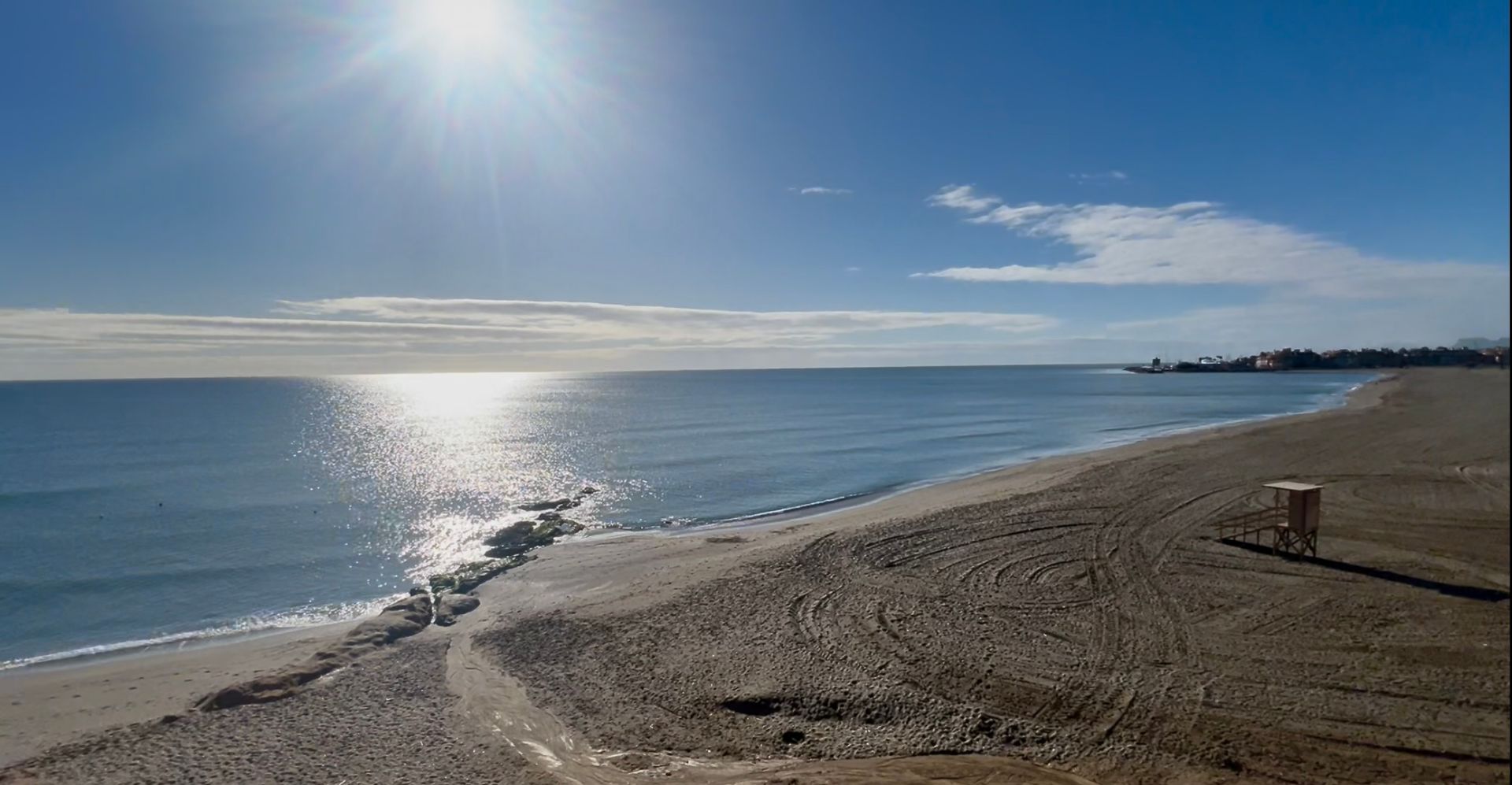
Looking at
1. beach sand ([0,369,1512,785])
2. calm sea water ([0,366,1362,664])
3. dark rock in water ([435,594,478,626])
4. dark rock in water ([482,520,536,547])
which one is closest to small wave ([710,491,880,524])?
calm sea water ([0,366,1362,664])

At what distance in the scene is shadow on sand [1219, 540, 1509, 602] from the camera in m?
13.6

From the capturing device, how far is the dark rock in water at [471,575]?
2184 cm

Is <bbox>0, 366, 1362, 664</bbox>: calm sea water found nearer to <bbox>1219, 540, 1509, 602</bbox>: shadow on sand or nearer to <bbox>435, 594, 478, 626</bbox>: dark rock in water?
<bbox>435, 594, 478, 626</bbox>: dark rock in water

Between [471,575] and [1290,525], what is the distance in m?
22.4

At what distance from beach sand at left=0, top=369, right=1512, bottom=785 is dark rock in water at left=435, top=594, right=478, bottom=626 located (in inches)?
26.7

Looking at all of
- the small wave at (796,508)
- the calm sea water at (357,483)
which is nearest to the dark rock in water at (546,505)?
the calm sea water at (357,483)

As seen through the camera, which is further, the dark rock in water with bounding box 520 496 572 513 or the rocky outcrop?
the dark rock in water with bounding box 520 496 572 513

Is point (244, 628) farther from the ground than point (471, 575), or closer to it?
closer to it

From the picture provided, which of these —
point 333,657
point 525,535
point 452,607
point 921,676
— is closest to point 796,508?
point 525,535

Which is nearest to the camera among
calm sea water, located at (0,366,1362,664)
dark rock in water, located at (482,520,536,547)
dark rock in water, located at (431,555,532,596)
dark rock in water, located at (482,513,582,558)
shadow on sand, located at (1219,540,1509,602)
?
shadow on sand, located at (1219,540,1509,602)

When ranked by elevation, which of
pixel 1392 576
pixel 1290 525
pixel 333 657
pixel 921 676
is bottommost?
pixel 333 657

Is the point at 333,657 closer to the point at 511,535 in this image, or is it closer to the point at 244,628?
the point at 244,628

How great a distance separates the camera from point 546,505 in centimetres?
3619

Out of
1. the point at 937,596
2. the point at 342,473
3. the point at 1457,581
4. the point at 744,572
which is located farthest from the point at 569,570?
the point at 342,473
